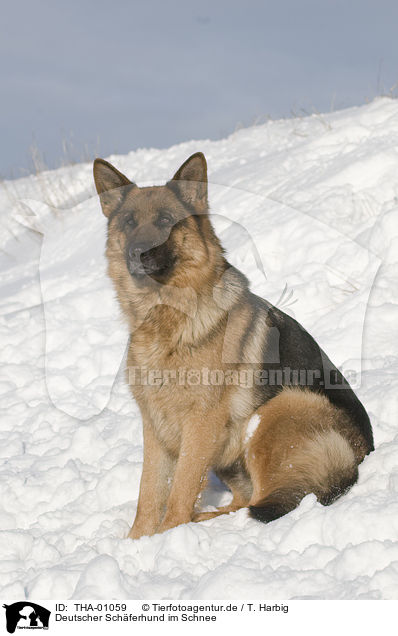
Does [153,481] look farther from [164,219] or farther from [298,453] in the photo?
[164,219]

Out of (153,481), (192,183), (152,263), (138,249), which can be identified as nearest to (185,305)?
(152,263)

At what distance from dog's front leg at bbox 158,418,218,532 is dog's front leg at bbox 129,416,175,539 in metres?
0.18

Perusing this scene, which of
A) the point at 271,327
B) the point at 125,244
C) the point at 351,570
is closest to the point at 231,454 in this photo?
the point at 271,327

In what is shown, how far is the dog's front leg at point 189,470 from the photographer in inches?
137

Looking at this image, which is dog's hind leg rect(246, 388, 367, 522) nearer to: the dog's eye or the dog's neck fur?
the dog's neck fur

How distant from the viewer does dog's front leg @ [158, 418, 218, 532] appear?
347 centimetres

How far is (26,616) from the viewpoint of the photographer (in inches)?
107

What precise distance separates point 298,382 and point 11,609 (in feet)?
6.86

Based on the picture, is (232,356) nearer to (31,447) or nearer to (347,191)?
(31,447)

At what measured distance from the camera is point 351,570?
8.50 ft

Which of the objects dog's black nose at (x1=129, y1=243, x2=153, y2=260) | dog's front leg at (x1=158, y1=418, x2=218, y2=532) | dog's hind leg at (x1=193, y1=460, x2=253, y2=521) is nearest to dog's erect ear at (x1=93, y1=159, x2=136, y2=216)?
dog's black nose at (x1=129, y1=243, x2=153, y2=260)

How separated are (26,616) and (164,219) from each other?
7.85ft

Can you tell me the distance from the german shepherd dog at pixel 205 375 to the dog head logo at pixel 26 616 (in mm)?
902

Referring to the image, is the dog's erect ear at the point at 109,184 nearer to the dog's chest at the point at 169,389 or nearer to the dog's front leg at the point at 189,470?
the dog's chest at the point at 169,389
